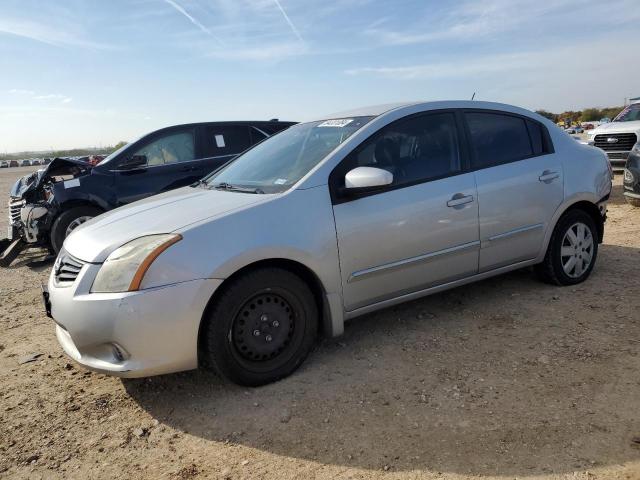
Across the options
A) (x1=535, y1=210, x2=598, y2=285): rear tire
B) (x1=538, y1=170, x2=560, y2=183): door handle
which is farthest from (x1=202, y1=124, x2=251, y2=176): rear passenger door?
(x1=535, y1=210, x2=598, y2=285): rear tire

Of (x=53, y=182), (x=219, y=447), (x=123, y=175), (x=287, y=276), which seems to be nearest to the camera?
(x=219, y=447)

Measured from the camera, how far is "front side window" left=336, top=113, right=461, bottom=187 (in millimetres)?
3455

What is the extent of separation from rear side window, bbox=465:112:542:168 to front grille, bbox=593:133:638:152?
8513 mm

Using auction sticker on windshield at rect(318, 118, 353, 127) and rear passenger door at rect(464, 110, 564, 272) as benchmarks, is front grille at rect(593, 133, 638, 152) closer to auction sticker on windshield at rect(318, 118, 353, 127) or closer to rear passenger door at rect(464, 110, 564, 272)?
rear passenger door at rect(464, 110, 564, 272)

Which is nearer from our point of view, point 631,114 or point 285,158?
point 285,158

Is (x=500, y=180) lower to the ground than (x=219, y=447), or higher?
higher

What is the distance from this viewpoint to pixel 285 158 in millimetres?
3713

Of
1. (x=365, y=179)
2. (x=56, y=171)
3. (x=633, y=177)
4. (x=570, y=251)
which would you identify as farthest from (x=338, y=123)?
(x=633, y=177)

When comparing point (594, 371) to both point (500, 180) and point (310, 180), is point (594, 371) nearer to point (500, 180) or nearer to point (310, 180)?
point (500, 180)

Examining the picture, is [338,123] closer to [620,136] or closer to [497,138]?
[497,138]

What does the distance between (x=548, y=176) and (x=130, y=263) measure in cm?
330

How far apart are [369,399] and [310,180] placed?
1.36m

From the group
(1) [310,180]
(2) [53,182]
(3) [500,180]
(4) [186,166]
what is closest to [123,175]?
(4) [186,166]

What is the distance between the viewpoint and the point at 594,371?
10.0 ft
